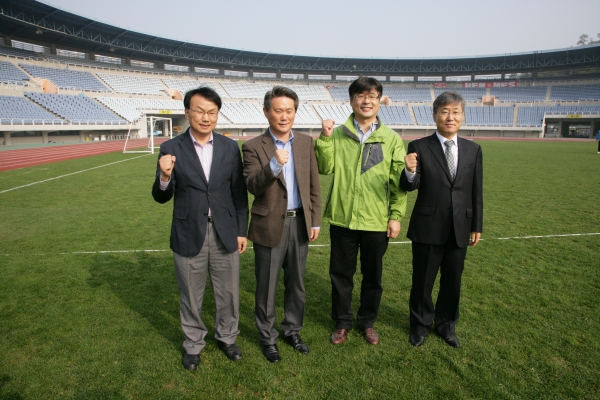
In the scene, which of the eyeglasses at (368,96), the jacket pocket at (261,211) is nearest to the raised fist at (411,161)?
the eyeglasses at (368,96)

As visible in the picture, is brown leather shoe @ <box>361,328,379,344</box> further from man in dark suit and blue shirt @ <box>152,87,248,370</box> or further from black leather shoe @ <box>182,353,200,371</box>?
black leather shoe @ <box>182,353,200,371</box>

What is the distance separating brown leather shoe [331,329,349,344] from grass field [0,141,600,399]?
6 cm

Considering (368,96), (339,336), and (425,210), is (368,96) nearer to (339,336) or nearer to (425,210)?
(425,210)

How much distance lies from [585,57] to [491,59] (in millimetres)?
10168

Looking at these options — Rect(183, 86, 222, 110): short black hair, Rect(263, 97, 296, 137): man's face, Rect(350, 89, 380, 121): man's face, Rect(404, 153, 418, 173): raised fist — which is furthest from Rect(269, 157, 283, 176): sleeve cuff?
Rect(404, 153, 418, 173): raised fist

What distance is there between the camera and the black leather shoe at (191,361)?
8.71 feet

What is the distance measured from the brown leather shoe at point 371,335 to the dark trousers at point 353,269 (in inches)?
1.6

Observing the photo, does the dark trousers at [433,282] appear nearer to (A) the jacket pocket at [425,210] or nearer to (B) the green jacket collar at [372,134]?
(A) the jacket pocket at [425,210]

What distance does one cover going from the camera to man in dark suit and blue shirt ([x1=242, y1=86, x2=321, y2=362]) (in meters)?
2.64

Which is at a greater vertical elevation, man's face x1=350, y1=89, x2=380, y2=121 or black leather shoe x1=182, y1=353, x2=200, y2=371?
man's face x1=350, y1=89, x2=380, y2=121

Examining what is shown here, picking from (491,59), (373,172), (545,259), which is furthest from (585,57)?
(373,172)

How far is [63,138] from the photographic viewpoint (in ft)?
99.0

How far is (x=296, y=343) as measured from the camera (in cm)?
290

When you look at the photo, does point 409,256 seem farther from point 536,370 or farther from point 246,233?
point 246,233
